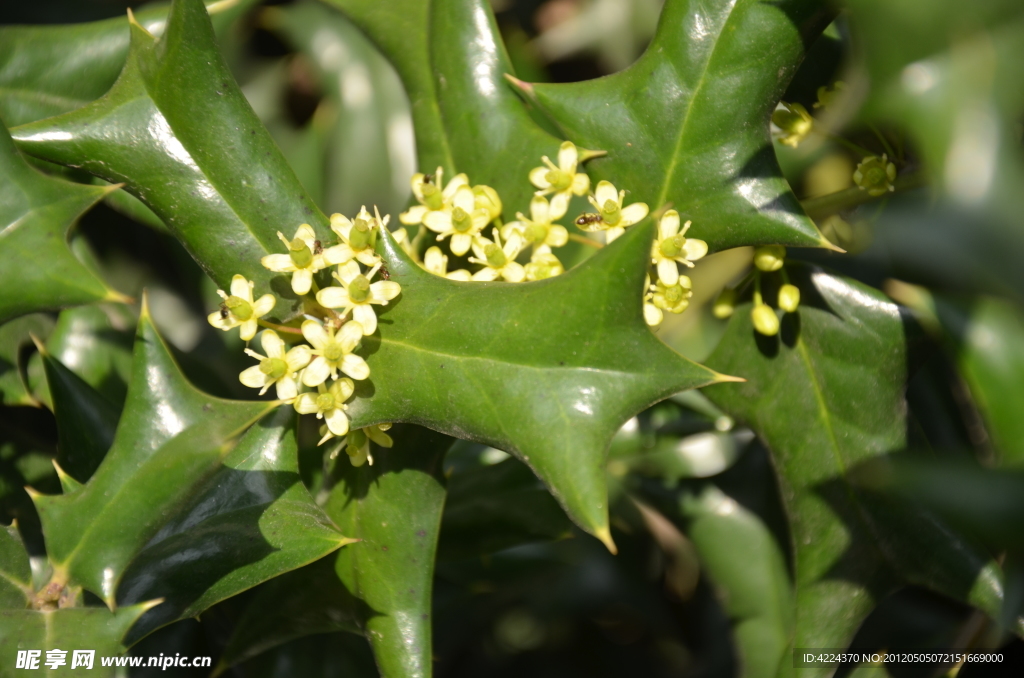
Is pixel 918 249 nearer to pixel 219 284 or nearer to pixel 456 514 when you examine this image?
pixel 219 284

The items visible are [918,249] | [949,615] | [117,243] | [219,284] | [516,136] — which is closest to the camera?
[918,249]

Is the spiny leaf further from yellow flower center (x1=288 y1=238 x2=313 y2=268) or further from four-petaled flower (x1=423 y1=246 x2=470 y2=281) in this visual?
yellow flower center (x1=288 y1=238 x2=313 y2=268)

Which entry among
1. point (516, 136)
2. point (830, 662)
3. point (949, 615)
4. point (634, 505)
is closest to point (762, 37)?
point (516, 136)

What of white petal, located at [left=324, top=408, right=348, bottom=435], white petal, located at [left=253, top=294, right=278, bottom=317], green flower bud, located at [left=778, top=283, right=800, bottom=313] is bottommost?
green flower bud, located at [left=778, top=283, right=800, bottom=313]

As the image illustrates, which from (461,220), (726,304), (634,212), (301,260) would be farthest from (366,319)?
(726,304)

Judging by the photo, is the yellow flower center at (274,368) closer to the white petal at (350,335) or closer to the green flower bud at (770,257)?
the white petal at (350,335)

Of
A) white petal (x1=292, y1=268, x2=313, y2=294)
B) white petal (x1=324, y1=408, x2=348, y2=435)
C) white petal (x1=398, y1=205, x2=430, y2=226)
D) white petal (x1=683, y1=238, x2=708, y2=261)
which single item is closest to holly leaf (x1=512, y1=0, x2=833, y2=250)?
white petal (x1=683, y1=238, x2=708, y2=261)
